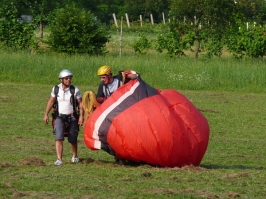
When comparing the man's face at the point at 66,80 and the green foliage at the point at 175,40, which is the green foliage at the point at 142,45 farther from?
the man's face at the point at 66,80

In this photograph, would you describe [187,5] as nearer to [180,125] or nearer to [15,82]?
[15,82]

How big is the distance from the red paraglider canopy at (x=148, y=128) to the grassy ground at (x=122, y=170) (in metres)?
0.23

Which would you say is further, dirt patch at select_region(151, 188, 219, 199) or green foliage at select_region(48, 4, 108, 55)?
green foliage at select_region(48, 4, 108, 55)

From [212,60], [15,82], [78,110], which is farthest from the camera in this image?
[212,60]

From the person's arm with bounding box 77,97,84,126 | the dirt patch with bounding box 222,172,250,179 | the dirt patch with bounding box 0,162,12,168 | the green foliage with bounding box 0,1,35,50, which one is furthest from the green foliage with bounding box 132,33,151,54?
the dirt patch with bounding box 222,172,250,179

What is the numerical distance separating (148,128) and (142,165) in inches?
32.4

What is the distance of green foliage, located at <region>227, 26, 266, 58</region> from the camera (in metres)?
31.9

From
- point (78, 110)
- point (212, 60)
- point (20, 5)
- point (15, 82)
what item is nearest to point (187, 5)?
point (212, 60)

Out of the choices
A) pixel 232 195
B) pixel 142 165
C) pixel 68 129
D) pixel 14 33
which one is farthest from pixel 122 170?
pixel 14 33

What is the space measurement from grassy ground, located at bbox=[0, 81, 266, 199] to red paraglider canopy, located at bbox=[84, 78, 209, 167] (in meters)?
0.23

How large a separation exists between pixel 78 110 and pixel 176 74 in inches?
660

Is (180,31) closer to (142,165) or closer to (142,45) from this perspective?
(142,45)

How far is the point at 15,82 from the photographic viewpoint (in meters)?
27.6

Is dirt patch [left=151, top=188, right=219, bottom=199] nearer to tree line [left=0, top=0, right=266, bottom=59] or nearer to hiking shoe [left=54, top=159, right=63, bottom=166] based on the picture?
hiking shoe [left=54, top=159, right=63, bottom=166]
